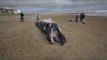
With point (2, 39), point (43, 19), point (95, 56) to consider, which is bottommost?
point (95, 56)

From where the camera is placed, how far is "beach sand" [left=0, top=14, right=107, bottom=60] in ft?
12.0

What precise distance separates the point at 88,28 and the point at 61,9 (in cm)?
71

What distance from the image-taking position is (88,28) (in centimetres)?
407

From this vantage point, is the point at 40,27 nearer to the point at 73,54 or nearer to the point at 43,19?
the point at 43,19

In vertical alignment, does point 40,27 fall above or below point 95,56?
above

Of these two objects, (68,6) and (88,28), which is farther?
(88,28)

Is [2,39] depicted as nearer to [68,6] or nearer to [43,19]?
[43,19]

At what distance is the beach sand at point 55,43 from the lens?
3.67m

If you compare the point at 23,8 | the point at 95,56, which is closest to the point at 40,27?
the point at 23,8

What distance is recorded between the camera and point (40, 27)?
4.22 metres

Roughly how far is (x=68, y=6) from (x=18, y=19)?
35.1 inches

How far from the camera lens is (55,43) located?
12.6 feet

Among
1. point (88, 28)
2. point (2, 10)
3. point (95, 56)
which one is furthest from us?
point (88, 28)

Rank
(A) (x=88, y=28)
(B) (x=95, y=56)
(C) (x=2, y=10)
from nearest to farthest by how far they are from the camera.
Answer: (C) (x=2, y=10), (B) (x=95, y=56), (A) (x=88, y=28)
